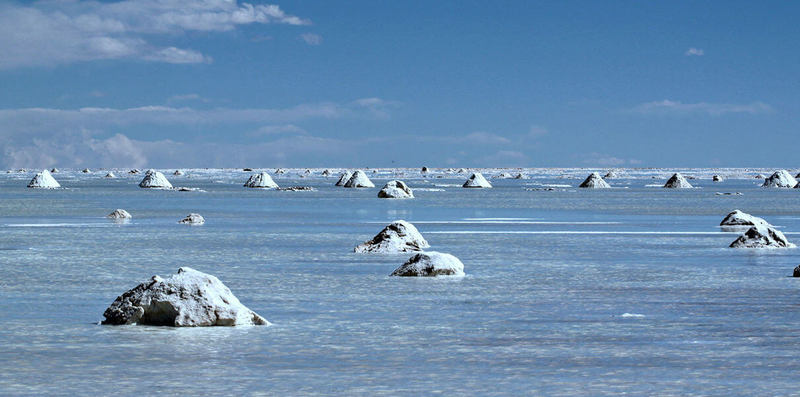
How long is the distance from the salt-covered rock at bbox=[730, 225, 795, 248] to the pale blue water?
87 centimetres

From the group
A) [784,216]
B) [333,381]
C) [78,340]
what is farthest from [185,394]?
[784,216]

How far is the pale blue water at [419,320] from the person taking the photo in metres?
8.62

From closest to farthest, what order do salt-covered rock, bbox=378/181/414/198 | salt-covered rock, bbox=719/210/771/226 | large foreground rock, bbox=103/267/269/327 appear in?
large foreground rock, bbox=103/267/269/327 → salt-covered rock, bbox=719/210/771/226 → salt-covered rock, bbox=378/181/414/198

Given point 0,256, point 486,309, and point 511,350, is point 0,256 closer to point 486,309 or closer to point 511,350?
point 486,309

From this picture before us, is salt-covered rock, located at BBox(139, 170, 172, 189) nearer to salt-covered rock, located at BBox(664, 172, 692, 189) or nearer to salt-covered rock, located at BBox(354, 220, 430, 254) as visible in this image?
salt-covered rock, located at BBox(664, 172, 692, 189)

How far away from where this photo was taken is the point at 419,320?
1195 centimetres

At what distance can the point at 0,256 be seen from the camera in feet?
66.0

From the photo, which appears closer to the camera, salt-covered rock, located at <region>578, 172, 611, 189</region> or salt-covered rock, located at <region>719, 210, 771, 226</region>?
salt-covered rock, located at <region>719, 210, 771, 226</region>

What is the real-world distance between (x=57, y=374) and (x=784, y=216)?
3089 cm

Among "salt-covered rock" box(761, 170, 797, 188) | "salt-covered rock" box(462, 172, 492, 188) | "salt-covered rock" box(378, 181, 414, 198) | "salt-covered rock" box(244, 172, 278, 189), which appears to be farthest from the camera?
"salt-covered rock" box(761, 170, 797, 188)

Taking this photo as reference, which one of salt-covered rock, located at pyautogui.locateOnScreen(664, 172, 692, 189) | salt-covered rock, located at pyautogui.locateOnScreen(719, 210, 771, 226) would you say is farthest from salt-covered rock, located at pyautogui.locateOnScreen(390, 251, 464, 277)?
salt-covered rock, located at pyautogui.locateOnScreen(664, 172, 692, 189)

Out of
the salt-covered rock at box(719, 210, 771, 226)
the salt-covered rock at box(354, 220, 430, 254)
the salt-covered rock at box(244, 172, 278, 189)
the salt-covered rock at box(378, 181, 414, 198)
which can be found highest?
the salt-covered rock at box(244, 172, 278, 189)

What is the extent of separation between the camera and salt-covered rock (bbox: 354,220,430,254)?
2111cm

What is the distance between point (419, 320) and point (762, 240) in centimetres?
1234
